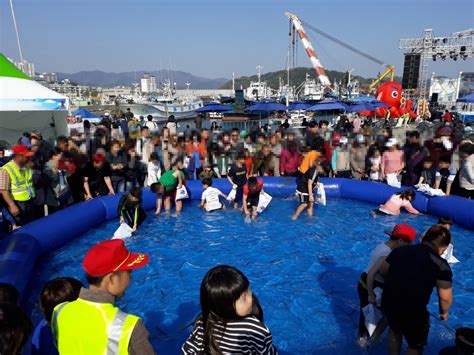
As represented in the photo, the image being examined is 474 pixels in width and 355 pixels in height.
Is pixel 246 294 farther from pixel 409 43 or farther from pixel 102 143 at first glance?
pixel 409 43

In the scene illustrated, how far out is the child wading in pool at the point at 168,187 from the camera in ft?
26.1

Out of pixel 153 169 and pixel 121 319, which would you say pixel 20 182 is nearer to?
pixel 153 169

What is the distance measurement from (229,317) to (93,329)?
2.16 feet

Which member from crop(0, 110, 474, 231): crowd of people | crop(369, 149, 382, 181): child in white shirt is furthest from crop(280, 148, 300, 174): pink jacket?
crop(369, 149, 382, 181): child in white shirt

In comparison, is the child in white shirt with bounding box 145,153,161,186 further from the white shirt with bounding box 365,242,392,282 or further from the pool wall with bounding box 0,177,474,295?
the white shirt with bounding box 365,242,392,282

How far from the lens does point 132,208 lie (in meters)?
6.83

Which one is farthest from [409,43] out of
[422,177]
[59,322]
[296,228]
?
[59,322]

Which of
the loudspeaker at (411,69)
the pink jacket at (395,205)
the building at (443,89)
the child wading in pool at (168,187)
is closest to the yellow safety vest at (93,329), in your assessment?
the child wading in pool at (168,187)

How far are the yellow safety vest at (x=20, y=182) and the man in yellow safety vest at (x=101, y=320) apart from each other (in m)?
4.67

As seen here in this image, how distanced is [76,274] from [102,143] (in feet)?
13.2

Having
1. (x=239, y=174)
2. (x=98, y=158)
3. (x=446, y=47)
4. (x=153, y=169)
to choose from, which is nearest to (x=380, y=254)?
(x=239, y=174)

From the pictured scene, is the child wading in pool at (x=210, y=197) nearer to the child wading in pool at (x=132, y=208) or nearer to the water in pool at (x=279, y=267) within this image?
the water in pool at (x=279, y=267)

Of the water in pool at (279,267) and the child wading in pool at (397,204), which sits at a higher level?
the child wading in pool at (397,204)

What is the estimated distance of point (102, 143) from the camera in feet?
28.8
